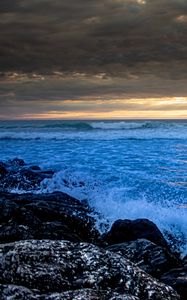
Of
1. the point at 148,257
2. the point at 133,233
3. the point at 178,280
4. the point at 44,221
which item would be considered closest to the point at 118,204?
the point at 133,233

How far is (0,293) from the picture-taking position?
310 centimetres

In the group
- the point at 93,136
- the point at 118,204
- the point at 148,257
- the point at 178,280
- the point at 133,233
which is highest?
the point at 93,136

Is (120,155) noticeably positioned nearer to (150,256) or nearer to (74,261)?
(150,256)

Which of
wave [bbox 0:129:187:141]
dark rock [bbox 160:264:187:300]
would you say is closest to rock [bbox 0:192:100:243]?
dark rock [bbox 160:264:187:300]

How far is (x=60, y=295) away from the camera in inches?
122

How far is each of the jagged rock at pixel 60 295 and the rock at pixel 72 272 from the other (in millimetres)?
52

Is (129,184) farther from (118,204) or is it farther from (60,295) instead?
(60,295)

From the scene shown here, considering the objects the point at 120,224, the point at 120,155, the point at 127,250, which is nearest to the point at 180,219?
the point at 120,224

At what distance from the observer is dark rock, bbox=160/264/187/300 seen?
428cm

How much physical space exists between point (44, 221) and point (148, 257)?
9.21 ft

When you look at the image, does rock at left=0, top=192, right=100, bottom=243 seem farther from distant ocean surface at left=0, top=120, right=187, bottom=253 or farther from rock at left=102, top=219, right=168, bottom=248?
distant ocean surface at left=0, top=120, right=187, bottom=253

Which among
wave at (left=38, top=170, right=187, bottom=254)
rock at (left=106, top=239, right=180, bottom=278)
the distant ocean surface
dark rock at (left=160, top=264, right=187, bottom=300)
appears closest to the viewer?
dark rock at (left=160, top=264, right=187, bottom=300)

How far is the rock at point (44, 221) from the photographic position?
5719 millimetres

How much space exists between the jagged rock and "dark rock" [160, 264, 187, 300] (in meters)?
1.34
